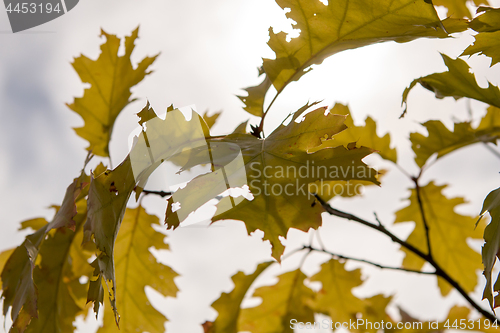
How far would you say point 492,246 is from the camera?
2.10 ft

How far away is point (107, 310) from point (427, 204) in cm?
134

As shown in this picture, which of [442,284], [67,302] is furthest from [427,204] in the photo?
[67,302]

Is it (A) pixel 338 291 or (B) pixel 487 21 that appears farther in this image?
(A) pixel 338 291

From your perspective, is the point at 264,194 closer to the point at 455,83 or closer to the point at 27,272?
the point at 455,83

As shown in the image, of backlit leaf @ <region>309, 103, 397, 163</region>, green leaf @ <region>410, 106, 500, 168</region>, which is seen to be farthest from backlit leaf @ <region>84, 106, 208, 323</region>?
green leaf @ <region>410, 106, 500, 168</region>

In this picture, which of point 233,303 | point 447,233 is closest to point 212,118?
point 233,303

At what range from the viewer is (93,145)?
Answer: 124cm

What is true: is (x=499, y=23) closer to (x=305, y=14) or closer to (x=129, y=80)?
(x=305, y=14)

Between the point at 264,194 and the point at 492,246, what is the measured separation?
1.38 ft

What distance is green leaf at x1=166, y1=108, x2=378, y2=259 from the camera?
0.73 m

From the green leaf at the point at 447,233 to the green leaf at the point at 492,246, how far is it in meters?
0.88

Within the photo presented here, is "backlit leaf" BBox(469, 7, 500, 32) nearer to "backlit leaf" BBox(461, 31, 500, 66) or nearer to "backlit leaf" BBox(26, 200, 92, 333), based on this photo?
"backlit leaf" BBox(461, 31, 500, 66)

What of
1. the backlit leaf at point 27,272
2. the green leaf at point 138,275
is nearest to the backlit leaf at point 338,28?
the backlit leaf at point 27,272

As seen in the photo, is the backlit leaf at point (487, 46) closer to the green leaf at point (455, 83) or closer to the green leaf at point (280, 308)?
the green leaf at point (455, 83)
